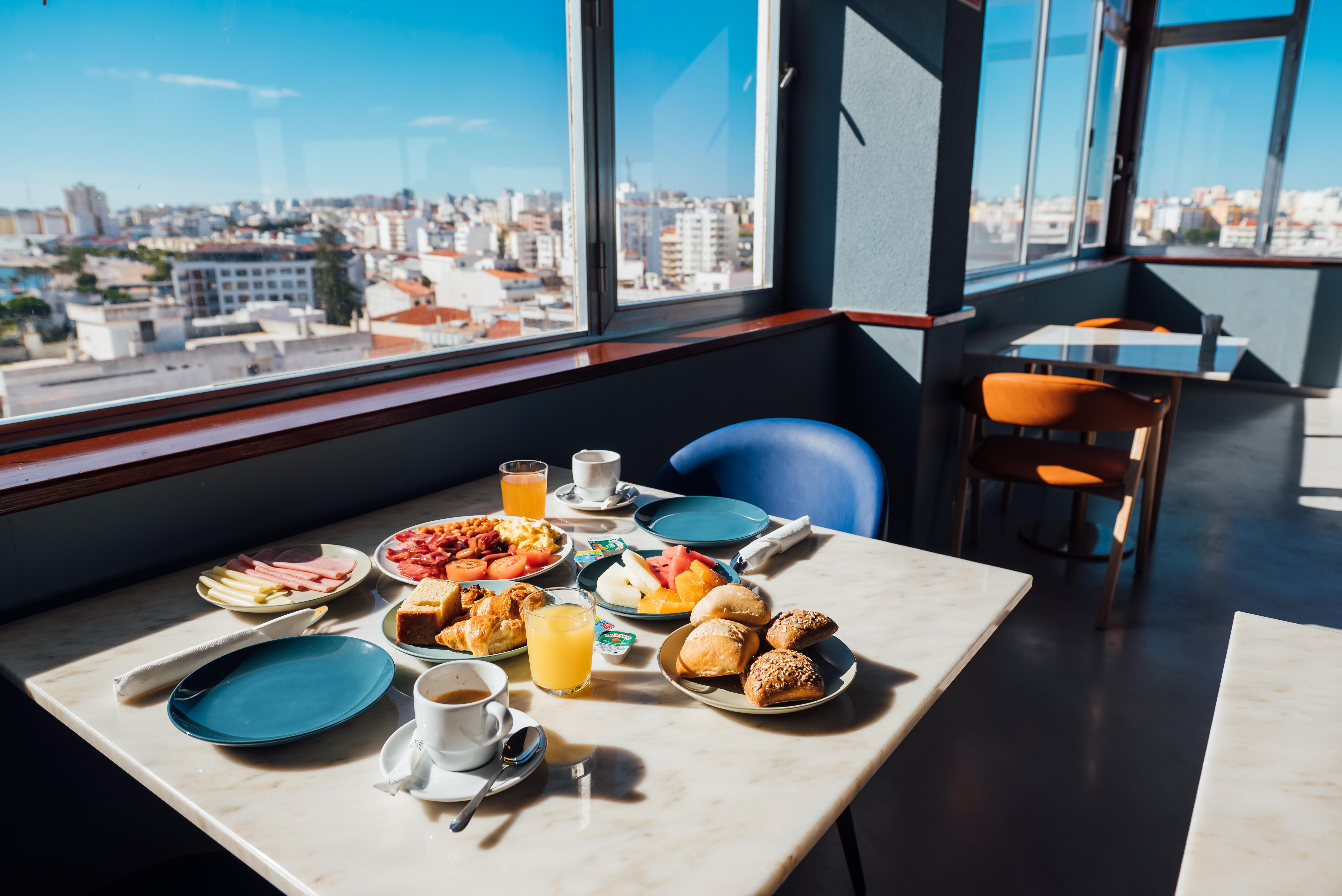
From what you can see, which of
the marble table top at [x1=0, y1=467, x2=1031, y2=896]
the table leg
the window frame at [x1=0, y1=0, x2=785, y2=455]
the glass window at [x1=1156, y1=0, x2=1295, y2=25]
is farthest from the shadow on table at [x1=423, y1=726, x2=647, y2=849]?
the glass window at [x1=1156, y1=0, x2=1295, y2=25]

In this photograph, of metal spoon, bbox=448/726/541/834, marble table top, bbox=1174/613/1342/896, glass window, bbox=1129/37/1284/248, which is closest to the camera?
marble table top, bbox=1174/613/1342/896

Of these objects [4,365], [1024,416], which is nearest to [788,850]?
[4,365]

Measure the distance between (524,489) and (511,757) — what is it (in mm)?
598

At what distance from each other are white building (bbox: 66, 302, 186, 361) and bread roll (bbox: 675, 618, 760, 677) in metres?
1.03

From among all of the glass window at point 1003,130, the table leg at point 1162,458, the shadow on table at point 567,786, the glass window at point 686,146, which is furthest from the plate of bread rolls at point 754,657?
the glass window at point 1003,130

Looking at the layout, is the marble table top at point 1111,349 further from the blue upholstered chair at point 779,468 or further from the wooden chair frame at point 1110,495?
the blue upholstered chair at point 779,468

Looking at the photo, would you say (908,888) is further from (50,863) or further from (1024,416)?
(1024,416)

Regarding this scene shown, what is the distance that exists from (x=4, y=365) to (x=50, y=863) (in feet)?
2.28

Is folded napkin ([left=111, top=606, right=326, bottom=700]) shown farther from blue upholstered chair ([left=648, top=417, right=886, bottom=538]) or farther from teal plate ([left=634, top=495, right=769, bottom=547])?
blue upholstered chair ([left=648, top=417, right=886, bottom=538])

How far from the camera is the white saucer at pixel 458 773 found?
0.69m

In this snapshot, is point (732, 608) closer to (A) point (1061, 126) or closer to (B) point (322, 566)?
(B) point (322, 566)

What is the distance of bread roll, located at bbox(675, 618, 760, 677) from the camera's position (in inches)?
33.3

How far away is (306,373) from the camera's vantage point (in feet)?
5.16

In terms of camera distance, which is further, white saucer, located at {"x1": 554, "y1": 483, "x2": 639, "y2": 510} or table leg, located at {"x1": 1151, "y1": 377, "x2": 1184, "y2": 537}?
table leg, located at {"x1": 1151, "y1": 377, "x2": 1184, "y2": 537}
